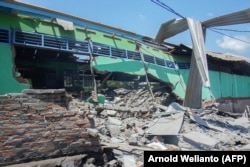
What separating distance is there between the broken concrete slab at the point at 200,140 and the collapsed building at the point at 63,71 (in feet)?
8.58

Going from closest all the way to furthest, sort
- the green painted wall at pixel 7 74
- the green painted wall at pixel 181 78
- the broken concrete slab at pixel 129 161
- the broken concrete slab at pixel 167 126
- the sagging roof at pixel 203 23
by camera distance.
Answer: the broken concrete slab at pixel 129 161 → the broken concrete slab at pixel 167 126 → the green painted wall at pixel 7 74 → the sagging roof at pixel 203 23 → the green painted wall at pixel 181 78

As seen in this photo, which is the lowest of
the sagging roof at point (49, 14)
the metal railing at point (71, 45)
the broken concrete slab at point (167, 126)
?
the broken concrete slab at point (167, 126)

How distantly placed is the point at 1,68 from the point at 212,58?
1124 centimetres

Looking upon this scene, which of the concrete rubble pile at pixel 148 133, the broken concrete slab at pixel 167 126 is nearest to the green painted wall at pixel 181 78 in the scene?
the concrete rubble pile at pixel 148 133

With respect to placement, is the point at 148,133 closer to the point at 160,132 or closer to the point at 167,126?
the point at 160,132

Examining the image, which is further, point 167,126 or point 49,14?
point 49,14

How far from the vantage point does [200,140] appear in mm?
6680

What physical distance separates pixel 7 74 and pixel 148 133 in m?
4.65

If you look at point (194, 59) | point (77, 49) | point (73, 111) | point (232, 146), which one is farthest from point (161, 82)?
point (73, 111)

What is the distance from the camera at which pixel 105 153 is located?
5.34m

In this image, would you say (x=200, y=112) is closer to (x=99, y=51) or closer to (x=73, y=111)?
(x=99, y=51)

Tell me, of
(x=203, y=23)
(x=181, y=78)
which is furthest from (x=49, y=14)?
(x=181, y=78)

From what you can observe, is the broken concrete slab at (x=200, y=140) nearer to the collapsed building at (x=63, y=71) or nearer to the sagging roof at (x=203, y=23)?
the collapsed building at (x=63, y=71)

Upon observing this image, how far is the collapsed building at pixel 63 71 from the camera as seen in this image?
4.69 m
